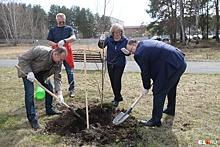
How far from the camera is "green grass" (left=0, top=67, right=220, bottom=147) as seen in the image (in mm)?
2883

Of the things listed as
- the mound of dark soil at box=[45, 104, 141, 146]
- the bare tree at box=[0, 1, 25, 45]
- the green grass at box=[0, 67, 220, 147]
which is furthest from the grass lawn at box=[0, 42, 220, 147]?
the bare tree at box=[0, 1, 25, 45]

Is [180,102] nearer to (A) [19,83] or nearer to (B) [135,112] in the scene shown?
(B) [135,112]

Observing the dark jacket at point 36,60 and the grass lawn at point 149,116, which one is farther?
the dark jacket at point 36,60

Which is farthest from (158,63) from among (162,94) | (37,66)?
(37,66)

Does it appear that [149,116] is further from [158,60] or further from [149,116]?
[158,60]

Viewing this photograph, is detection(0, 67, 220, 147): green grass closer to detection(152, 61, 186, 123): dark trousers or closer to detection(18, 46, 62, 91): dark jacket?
detection(152, 61, 186, 123): dark trousers

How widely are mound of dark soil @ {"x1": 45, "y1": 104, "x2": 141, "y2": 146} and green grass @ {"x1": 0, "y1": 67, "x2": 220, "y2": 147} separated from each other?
0.43ft

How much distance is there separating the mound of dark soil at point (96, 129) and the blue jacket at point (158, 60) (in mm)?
782

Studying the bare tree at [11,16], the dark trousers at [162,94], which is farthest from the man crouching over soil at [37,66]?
the bare tree at [11,16]

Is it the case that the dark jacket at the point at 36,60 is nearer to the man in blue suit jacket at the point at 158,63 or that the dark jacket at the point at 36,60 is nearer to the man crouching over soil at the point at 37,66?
the man crouching over soil at the point at 37,66

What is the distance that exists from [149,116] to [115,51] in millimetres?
Answer: 1326

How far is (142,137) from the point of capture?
115 inches

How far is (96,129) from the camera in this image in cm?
306

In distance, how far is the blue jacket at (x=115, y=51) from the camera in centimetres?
390
